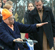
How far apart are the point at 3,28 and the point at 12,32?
19cm

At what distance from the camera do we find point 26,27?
3523mm

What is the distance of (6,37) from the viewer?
3037 mm

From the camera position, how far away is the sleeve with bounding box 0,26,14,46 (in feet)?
9.80

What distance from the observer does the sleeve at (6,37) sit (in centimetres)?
299

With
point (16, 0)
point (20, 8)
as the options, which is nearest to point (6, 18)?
point (16, 0)

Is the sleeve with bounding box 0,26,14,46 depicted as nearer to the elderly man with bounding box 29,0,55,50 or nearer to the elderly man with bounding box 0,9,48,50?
the elderly man with bounding box 0,9,48,50

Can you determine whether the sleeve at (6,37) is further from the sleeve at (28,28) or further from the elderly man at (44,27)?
the elderly man at (44,27)

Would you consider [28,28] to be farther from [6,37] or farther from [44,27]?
[6,37]

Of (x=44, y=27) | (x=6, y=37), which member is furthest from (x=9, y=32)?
(x=44, y=27)

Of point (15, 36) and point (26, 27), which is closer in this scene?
point (15, 36)

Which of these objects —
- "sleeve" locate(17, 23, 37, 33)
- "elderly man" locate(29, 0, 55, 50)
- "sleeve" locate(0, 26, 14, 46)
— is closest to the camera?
"sleeve" locate(0, 26, 14, 46)

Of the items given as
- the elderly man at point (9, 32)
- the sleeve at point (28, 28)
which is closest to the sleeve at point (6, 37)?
the elderly man at point (9, 32)

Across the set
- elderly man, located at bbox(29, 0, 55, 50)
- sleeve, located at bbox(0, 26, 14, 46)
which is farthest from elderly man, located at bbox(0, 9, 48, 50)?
elderly man, located at bbox(29, 0, 55, 50)

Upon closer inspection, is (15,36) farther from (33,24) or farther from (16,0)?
(16,0)
